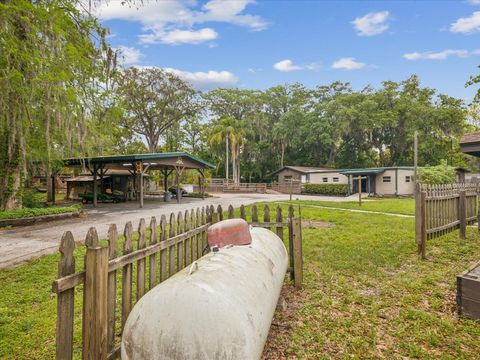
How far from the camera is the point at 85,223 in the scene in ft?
35.5

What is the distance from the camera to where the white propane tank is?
161 centimetres

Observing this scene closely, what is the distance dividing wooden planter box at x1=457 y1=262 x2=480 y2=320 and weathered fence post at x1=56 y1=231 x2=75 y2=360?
13.1 feet

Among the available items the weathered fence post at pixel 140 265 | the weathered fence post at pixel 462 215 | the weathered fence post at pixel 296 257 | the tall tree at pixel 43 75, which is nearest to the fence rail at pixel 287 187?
the tall tree at pixel 43 75

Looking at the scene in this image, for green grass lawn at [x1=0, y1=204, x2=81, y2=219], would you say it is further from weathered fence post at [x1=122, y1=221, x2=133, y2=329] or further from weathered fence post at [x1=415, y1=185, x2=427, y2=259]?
weathered fence post at [x1=415, y1=185, x2=427, y2=259]

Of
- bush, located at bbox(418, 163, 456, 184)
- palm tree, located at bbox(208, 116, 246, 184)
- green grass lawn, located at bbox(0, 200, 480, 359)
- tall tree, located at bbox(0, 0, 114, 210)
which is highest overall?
palm tree, located at bbox(208, 116, 246, 184)

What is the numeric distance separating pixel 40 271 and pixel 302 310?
4.55 metres

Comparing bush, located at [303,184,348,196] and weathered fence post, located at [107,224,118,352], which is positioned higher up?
weathered fence post, located at [107,224,118,352]

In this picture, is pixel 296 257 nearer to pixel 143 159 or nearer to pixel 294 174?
pixel 143 159

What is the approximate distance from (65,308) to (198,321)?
0.88 metres

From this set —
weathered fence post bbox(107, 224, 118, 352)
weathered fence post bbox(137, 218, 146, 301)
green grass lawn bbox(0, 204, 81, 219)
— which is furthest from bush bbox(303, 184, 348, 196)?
weathered fence post bbox(107, 224, 118, 352)

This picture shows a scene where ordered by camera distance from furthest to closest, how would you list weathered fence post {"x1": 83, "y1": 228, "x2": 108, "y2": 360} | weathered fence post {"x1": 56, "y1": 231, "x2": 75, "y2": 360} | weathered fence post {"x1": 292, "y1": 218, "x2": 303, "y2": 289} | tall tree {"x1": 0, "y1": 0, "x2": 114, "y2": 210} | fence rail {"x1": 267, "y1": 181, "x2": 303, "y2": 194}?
fence rail {"x1": 267, "y1": 181, "x2": 303, "y2": 194}, tall tree {"x1": 0, "y1": 0, "x2": 114, "y2": 210}, weathered fence post {"x1": 292, "y1": 218, "x2": 303, "y2": 289}, weathered fence post {"x1": 83, "y1": 228, "x2": 108, "y2": 360}, weathered fence post {"x1": 56, "y1": 231, "x2": 75, "y2": 360}

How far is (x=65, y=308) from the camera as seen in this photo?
5.99ft

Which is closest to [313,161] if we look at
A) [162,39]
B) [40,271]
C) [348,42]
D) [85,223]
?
[348,42]

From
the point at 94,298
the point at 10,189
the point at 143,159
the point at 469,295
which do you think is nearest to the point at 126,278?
the point at 94,298
